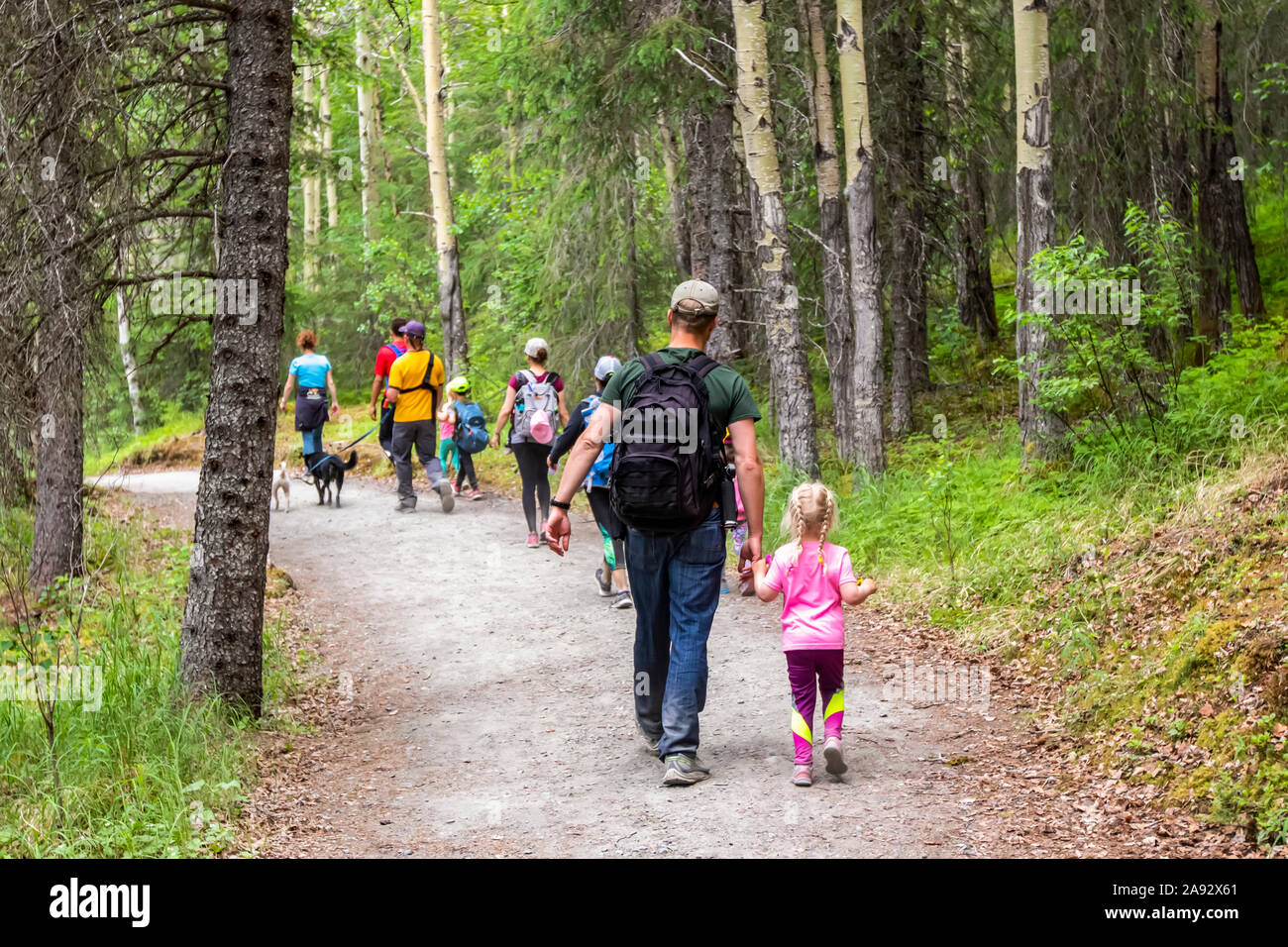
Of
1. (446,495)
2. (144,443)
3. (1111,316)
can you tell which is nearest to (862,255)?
(1111,316)

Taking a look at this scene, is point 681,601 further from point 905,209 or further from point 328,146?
point 328,146

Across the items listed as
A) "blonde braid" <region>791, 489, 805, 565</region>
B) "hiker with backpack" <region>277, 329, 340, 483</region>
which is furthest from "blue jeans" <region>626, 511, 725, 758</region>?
"hiker with backpack" <region>277, 329, 340, 483</region>

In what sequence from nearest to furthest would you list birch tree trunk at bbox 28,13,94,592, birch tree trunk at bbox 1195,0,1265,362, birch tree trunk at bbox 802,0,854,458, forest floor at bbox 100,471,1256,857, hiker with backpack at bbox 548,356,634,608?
forest floor at bbox 100,471,1256,857, birch tree trunk at bbox 28,13,94,592, hiker with backpack at bbox 548,356,634,608, birch tree trunk at bbox 802,0,854,458, birch tree trunk at bbox 1195,0,1265,362

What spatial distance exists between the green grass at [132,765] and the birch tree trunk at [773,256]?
5972 millimetres

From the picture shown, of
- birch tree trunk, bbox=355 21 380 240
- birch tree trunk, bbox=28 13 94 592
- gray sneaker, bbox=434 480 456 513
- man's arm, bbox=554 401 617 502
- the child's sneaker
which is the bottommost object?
the child's sneaker

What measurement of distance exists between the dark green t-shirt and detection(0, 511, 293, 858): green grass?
297 cm

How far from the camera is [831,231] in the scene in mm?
13078

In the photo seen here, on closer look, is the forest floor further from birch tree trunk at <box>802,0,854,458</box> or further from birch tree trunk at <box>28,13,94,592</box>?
birch tree trunk at <box>802,0,854,458</box>

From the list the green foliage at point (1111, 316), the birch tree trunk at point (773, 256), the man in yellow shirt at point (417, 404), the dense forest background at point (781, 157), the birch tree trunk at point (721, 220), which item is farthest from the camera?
the birch tree trunk at point (721, 220)

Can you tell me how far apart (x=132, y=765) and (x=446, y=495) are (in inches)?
320

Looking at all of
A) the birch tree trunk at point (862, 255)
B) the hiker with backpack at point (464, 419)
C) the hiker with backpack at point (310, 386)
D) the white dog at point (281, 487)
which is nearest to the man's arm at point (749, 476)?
the birch tree trunk at point (862, 255)

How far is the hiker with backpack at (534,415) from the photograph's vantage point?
11.2m

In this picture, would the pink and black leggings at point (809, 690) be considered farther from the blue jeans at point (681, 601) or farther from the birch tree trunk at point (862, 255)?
the birch tree trunk at point (862, 255)

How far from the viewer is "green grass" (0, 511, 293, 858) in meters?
5.45
